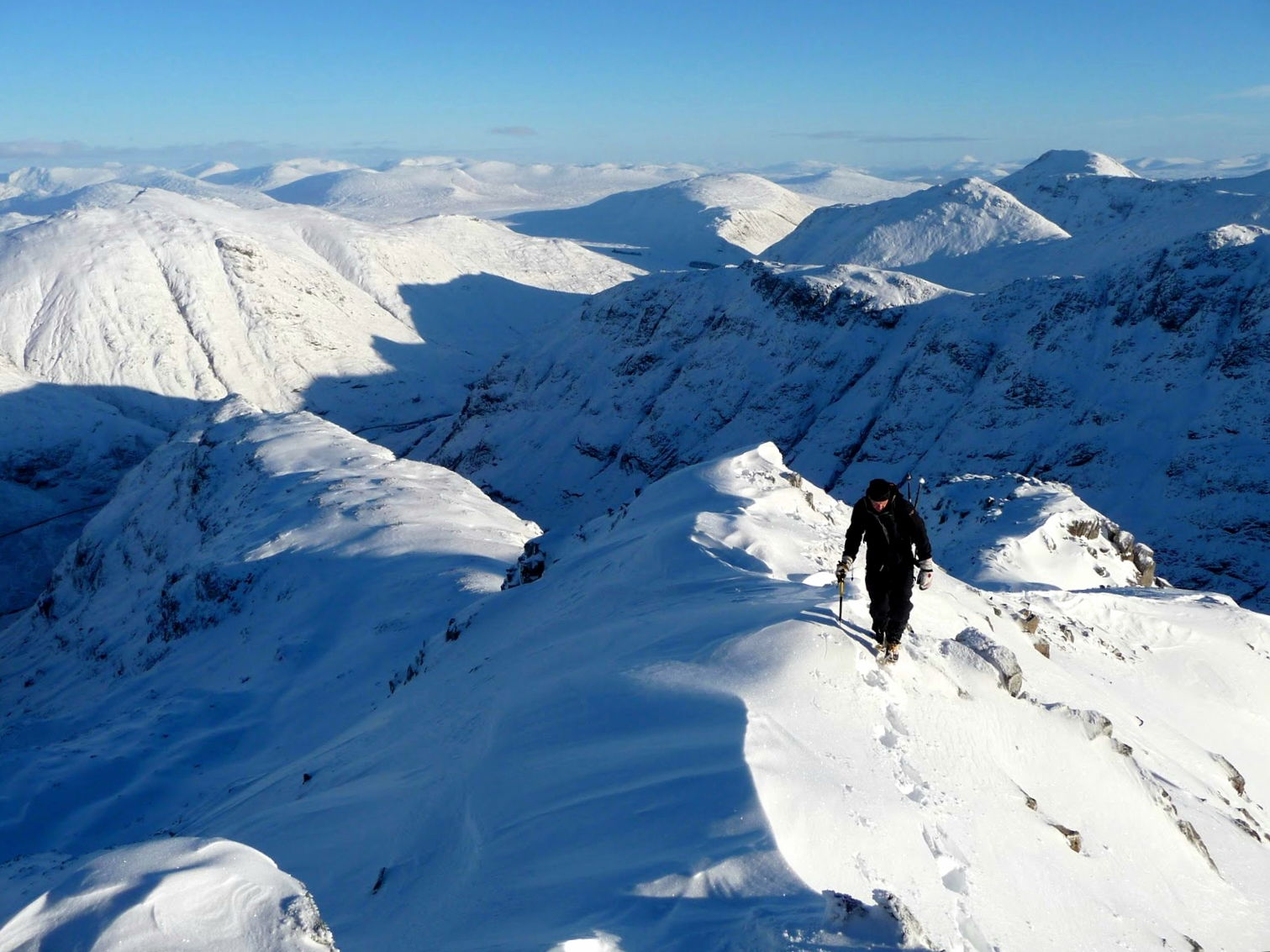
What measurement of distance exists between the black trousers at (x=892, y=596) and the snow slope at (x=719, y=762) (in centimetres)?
42

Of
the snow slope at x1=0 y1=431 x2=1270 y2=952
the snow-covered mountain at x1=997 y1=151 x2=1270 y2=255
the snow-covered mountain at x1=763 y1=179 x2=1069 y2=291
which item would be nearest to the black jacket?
the snow slope at x1=0 y1=431 x2=1270 y2=952

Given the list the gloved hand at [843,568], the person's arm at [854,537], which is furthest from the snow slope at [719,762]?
the person's arm at [854,537]

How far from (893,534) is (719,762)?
12.5 ft

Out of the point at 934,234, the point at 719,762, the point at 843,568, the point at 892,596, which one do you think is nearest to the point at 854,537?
the point at 843,568

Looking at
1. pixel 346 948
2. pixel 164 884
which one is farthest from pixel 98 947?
pixel 346 948

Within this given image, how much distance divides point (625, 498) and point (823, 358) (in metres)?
21.5

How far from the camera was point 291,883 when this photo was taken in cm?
616

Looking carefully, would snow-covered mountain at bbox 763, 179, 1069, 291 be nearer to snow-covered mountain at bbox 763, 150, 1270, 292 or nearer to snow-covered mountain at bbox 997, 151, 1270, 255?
snow-covered mountain at bbox 763, 150, 1270, 292

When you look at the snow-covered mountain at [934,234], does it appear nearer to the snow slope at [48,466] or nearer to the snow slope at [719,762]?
the snow slope at [48,466]

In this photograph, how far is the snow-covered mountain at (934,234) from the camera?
108 meters

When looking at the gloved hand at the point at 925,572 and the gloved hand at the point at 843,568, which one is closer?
the gloved hand at the point at 925,572

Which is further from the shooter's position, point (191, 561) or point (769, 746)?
point (191, 561)

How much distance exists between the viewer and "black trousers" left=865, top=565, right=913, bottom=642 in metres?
10.0

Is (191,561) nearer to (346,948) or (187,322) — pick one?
(346,948)
